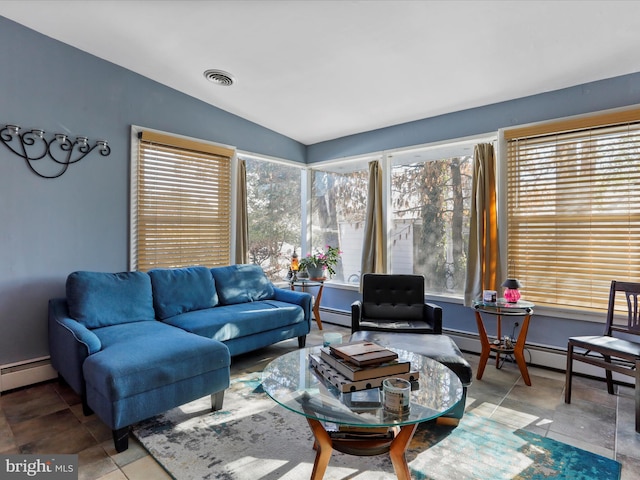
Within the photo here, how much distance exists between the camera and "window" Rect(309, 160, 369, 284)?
15.9ft

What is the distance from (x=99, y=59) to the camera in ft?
10.5

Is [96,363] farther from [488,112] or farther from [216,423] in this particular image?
[488,112]

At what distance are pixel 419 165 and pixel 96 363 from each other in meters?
3.76

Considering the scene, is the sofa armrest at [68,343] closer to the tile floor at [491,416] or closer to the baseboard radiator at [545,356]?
the tile floor at [491,416]

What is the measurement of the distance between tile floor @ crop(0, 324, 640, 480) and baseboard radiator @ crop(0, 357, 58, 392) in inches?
2.6

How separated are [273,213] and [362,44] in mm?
2745

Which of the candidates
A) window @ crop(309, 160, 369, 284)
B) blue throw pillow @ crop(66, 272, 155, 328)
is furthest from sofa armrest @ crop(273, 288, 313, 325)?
blue throw pillow @ crop(66, 272, 155, 328)

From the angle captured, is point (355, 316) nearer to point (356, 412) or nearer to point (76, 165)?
point (356, 412)

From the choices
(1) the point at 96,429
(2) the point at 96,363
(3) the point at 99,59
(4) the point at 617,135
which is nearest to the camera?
(2) the point at 96,363

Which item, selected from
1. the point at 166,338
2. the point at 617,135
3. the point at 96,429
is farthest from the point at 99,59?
the point at 617,135

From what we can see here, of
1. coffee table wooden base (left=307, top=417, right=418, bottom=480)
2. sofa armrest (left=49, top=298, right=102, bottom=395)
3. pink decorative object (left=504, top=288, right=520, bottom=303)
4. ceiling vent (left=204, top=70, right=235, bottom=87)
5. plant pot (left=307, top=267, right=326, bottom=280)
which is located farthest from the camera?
plant pot (left=307, top=267, right=326, bottom=280)

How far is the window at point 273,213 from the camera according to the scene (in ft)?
15.5

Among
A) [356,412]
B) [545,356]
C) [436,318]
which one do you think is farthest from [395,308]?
[356,412]

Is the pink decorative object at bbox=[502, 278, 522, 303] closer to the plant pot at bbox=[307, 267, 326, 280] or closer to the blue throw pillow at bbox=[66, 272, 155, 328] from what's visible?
the plant pot at bbox=[307, 267, 326, 280]
